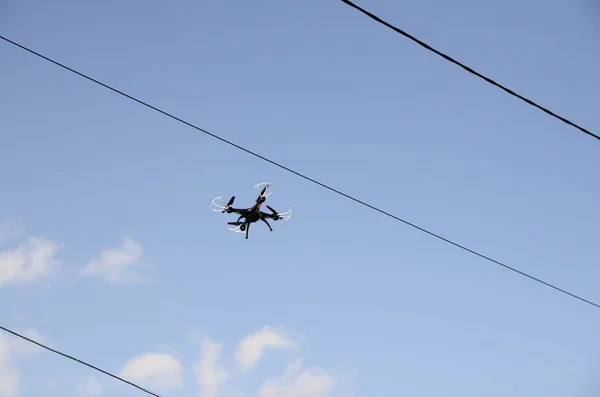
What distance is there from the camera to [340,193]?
10.7m

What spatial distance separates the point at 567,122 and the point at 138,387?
329 inches

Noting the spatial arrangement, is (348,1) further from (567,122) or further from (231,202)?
(231,202)

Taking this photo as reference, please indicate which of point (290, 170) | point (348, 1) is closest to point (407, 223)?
point (290, 170)

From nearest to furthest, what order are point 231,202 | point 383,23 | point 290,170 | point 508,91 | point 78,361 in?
point 383,23, point 508,91, point 78,361, point 290,170, point 231,202

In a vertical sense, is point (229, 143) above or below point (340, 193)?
above

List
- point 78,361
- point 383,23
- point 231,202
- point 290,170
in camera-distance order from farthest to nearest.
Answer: point 231,202
point 290,170
point 78,361
point 383,23

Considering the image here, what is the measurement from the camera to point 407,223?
1110cm

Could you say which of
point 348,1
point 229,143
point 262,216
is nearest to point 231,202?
point 262,216

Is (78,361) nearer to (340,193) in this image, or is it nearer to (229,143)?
(229,143)

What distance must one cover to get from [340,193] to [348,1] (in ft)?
14.9

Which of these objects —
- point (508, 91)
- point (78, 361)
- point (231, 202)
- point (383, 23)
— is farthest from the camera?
point (231, 202)

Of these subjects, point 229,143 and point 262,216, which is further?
point 262,216

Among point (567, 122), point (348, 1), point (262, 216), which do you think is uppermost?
point (262, 216)

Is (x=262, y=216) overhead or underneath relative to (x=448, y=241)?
overhead
